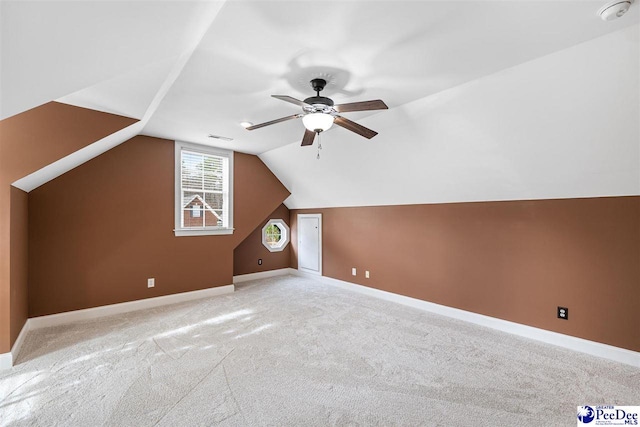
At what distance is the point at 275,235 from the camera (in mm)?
6629

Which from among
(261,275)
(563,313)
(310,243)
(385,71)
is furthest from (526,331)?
(261,275)

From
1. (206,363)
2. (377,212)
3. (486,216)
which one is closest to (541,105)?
(486,216)

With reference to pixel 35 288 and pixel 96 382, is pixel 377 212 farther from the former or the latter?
pixel 35 288

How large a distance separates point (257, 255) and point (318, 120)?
4308mm

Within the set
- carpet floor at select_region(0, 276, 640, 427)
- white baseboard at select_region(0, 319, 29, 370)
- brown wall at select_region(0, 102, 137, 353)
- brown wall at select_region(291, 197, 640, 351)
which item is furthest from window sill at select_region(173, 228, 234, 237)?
brown wall at select_region(291, 197, 640, 351)

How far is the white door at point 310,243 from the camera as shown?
5969 mm

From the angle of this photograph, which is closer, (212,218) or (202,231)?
(202,231)

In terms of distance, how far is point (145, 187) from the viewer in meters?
4.28

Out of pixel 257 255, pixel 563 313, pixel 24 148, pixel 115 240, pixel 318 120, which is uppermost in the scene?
pixel 318 120

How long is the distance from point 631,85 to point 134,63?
11.1 feet

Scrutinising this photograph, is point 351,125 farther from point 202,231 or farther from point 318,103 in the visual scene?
point 202,231

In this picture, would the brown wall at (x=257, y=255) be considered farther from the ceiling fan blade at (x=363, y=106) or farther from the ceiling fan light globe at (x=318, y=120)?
the ceiling fan blade at (x=363, y=106)

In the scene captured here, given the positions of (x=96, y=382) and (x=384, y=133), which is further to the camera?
(x=384, y=133)

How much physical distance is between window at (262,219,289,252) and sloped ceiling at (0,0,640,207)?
9.34ft
